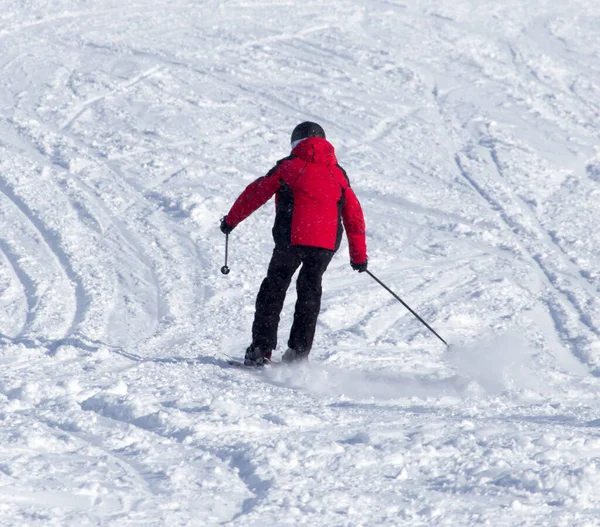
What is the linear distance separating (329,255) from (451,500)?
2.43m

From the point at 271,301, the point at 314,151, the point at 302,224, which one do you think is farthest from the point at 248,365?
the point at 314,151

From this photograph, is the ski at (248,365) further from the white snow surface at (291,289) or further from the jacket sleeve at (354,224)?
the jacket sleeve at (354,224)

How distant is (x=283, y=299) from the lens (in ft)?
18.2

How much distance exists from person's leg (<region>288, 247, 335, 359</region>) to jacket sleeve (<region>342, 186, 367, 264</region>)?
0.64 feet

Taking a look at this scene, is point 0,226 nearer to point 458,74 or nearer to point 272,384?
point 272,384

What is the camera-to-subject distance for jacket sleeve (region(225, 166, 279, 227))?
17.2 feet

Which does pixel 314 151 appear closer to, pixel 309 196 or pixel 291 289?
pixel 309 196

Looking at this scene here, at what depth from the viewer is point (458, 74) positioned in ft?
46.1

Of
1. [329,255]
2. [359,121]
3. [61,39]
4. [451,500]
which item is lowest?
[451,500]

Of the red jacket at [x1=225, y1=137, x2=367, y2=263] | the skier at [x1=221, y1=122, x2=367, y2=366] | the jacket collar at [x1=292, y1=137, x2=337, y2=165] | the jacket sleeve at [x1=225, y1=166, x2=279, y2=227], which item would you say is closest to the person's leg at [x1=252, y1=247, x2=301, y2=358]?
the skier at [x1=221, y1=122, x2=367, y2=366]

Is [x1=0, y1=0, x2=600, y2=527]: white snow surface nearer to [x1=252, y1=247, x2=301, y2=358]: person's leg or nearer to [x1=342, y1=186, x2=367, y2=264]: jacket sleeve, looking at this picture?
[x1=252, y1=247, x2=301, y2=358]: person's leg

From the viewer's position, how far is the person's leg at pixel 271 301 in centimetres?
545

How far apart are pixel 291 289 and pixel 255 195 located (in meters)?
2.12

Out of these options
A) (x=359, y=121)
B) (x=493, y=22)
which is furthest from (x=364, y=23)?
(x=359, y=121)
